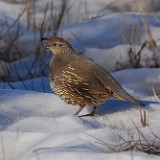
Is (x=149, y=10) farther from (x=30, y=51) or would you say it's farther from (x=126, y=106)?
(x=126, y=106)

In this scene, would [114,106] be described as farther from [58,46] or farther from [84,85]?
[58,46]

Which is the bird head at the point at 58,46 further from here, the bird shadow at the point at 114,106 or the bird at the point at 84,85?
the bird shadow at the point at 114,106

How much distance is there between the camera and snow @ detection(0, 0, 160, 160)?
13.6 feet

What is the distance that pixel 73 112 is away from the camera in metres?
5.25

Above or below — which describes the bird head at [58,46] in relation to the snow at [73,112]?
above

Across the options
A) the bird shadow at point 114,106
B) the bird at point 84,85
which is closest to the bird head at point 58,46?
the bird at point 84,85

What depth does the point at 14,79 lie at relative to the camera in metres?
6.95

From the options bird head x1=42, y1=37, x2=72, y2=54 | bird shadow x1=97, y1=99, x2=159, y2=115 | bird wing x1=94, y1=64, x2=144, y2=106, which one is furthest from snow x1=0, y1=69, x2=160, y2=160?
bird head x1=42, y1=37, x2=72, y2=54

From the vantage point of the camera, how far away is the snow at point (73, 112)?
4133mm

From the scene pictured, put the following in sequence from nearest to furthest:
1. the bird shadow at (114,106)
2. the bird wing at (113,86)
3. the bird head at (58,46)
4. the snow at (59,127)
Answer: the snow at (59,127) < the bird wing at (113,86) < the bird shadow at (114,106) < the bird head at (58,46)

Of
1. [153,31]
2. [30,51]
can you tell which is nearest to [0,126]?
[30,51]

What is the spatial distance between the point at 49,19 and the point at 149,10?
6.76 feet

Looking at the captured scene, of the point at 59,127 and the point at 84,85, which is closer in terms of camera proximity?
the point at 59,127

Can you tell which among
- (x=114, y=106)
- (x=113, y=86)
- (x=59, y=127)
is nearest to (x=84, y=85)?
(x=113, y=86)
